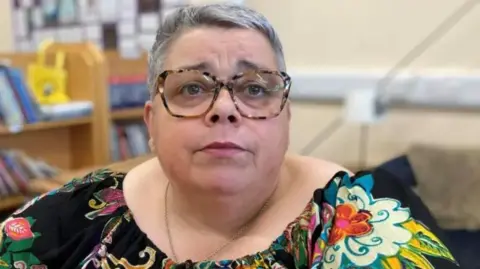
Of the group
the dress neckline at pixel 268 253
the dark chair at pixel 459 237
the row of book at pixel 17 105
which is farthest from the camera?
the row of book at pixel 17 105

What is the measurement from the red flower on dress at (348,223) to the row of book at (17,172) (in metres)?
2.10

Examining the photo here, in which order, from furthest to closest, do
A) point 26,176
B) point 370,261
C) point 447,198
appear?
1. point 26,176
2. point 447,198
3. point 370,261

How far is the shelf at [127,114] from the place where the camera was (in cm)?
331

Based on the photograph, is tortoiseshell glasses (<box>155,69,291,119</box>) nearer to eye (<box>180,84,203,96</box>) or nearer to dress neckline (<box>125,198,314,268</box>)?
eye (<box>180,84,203,96</box>)

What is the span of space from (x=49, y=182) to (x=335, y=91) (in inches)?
49.4

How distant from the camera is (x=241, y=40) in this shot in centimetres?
103

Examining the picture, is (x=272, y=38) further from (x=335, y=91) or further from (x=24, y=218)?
(x=335, y=91)

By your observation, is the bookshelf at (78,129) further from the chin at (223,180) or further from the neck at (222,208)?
the chin at (223,180)

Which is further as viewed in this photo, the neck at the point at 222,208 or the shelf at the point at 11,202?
the shelf at the point at 11,202

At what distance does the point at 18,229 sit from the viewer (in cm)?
120

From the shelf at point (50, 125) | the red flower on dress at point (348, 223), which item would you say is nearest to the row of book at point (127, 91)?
the shelf at point (50, 125)

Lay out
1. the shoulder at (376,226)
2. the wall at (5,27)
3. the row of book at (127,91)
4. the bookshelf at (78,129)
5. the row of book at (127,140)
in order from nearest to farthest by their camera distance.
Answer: the shoulder at (376,226) < the bookshelf at (78,129) < the row of book at (127,91) < the row of book at (127,140) < the wall at (5,27)

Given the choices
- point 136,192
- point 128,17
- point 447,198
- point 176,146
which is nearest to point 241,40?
point 176,146

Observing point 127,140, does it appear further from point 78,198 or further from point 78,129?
point 78,198
